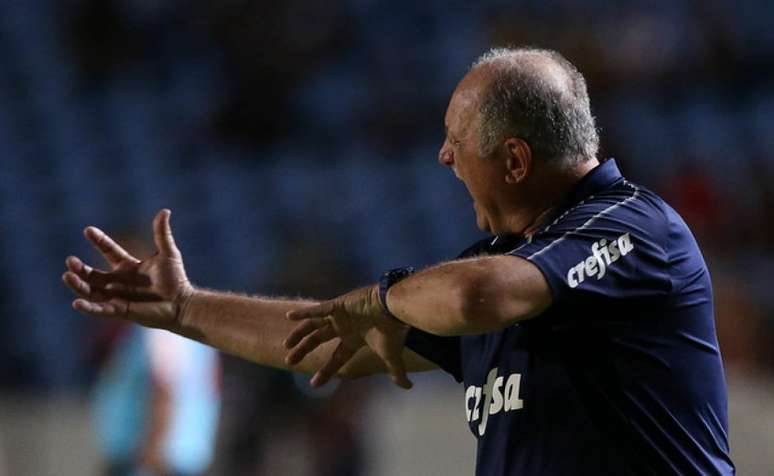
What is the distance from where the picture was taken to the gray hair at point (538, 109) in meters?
3.14

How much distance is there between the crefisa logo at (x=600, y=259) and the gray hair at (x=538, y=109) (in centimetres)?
30

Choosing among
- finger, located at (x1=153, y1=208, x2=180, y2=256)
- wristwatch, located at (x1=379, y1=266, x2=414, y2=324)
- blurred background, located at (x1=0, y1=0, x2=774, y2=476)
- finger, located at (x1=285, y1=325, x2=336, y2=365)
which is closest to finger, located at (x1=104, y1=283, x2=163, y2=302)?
finger, located at (x1=153, y1=208, x2=180, y2=256)

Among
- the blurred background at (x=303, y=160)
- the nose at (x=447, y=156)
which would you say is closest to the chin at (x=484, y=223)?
the nose at (x=447, y=156)

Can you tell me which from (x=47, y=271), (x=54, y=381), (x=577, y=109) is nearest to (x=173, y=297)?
(x=577, y=109)

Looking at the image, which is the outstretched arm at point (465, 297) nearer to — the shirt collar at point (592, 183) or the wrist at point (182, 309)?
the shirt collar at point (592, 183)

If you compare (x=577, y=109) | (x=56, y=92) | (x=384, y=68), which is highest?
(x=56, y=92)

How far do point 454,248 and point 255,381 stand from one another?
2.08 m

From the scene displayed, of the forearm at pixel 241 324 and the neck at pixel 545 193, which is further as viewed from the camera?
the forearm at pixel 241 324

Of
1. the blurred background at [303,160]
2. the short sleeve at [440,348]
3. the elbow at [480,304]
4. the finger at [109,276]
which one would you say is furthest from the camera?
the blurred background at [303,160]

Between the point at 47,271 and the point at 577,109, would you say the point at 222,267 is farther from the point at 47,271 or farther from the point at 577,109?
the point at 577,109

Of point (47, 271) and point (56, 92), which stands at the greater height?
point (56, 92)

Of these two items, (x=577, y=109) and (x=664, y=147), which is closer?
(x=577, y=109)

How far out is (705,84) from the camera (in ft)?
31.8

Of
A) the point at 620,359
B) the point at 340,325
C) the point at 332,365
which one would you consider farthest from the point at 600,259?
the point at 332,365
